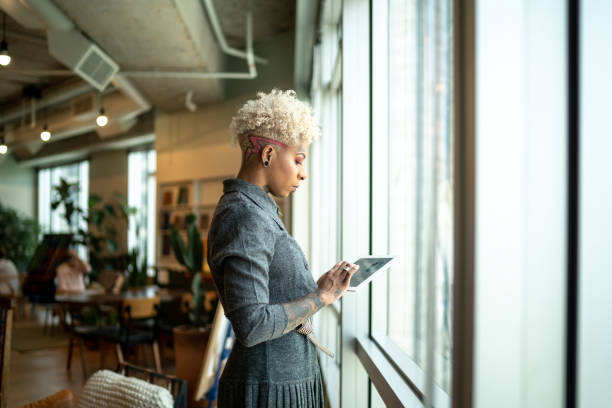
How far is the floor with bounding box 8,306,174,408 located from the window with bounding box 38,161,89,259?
7.68m

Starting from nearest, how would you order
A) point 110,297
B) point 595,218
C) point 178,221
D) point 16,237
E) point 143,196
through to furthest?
point 595,218
point 110,297
point 178,221
point 143,196
point 16,237

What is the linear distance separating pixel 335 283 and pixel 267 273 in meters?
0.20

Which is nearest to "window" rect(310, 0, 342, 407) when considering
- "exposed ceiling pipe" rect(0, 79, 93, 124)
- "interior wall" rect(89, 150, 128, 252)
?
"exposed ceiling pipe" rect(0, 79, 93, 124)

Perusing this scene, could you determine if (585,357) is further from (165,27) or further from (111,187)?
(111,187)

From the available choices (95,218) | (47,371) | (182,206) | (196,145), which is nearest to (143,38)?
(196,145)

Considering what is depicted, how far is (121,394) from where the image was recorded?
1.88 metres

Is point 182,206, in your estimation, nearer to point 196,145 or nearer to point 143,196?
point 196,145

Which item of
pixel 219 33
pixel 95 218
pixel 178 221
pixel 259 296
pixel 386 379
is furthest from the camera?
pixel 95 218

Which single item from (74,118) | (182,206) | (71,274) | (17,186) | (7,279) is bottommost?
(7,279)

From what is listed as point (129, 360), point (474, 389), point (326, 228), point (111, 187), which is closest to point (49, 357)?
point (129, 360)

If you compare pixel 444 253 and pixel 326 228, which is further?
pixel 326 228

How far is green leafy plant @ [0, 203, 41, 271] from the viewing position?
13.7 metres

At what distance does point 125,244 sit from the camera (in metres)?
11.1

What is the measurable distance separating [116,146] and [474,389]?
11.9 metres
